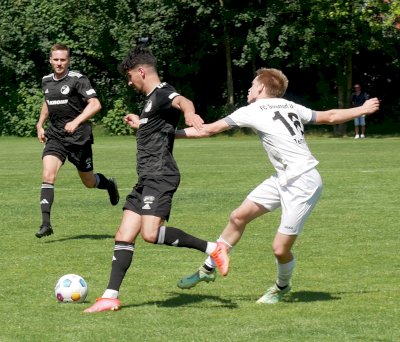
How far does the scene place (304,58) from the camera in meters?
41.5

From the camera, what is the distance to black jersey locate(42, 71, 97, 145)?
41.1 ft

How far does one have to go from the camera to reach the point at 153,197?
7.96 m

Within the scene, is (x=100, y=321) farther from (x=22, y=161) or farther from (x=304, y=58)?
(x=304, y=58)

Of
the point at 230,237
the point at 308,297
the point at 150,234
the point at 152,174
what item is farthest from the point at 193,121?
the point at 308,297

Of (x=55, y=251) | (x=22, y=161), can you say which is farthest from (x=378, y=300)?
(x=22, y=161)

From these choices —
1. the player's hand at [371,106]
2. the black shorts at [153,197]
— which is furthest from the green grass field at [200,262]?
the player's hand at [371,106]

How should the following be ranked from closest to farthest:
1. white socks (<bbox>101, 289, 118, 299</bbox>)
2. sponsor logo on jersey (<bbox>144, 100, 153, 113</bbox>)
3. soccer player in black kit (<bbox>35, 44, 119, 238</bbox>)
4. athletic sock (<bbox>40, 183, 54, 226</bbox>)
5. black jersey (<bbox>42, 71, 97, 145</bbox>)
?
white socks (<bbox>101, 289, 118, 299</bbox>) < sponsor logo on jersey (<bbox>144, 100, 153, 113</bbox>) < athletic sock (<bbox>40, 183, 54, 226</bbox>) < soccer player in black kit (<bbox>35, 44, 119, 238</bbox>) < black jersey (<bbox>42, 71, 97, 145</bbox>)

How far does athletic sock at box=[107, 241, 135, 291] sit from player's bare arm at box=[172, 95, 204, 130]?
1071 mm

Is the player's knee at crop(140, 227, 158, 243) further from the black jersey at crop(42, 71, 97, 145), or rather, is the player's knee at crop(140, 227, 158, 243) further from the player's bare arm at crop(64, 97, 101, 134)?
the black jersey at crop(42, 71, 97, 145)

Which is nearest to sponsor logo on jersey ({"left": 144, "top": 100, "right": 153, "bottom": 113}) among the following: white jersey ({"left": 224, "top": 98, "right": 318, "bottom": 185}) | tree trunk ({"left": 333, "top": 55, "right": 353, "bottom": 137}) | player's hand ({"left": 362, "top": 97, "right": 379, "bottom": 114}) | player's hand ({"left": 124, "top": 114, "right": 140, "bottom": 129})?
player's hand ({"left": 124, "top": 114, "right": 140, "bottom": 129})

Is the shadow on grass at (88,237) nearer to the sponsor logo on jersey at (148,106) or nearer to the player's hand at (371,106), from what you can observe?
the sponsor logo on jersey at (148,106)

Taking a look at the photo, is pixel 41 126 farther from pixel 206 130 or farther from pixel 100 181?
pixel 206 130

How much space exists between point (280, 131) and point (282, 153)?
0.17 m

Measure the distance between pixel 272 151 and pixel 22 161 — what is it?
791 inches
